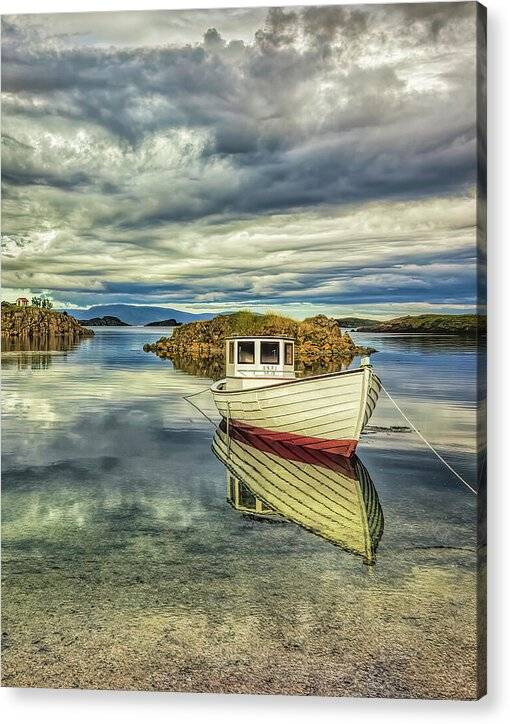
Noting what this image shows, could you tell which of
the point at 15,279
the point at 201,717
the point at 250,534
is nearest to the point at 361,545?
the point at 250,534

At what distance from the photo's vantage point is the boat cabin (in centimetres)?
566

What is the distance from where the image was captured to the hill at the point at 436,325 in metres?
4.68

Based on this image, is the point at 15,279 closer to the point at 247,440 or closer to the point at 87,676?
the point at 247,440

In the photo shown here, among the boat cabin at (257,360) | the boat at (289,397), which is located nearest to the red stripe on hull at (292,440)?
the boat at (289,397)

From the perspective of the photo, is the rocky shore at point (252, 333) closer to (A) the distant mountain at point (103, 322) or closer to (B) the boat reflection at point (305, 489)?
(A) the distant mountain at point (103, 322)

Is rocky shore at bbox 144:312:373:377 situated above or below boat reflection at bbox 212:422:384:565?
above

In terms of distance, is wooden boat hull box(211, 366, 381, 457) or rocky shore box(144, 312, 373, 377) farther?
wooden boat hull box(211, 366, 381, 457)

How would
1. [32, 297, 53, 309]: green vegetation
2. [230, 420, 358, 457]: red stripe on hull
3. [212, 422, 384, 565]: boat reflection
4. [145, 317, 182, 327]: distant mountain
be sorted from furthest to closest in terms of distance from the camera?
[230, 420, 358, 457]: red stripe on hull, [145, 317, 182, 327]: distant mountain, [32, 297, 53, 309]: green vegetation, [212, 422, 384, 565]: boat reflection

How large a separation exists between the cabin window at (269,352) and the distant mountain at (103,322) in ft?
2.94

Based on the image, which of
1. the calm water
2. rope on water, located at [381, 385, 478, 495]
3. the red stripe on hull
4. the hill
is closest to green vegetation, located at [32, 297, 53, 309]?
the calm water

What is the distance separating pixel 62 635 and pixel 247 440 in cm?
186

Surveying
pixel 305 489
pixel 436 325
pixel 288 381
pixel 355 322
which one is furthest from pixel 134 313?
pixel 436 325

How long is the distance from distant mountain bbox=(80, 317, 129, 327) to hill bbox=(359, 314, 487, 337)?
1.56 metres

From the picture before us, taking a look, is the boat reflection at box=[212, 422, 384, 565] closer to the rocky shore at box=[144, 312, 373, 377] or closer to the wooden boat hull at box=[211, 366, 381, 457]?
the wooden boat hull at box=[211, 366, 381, 457]
